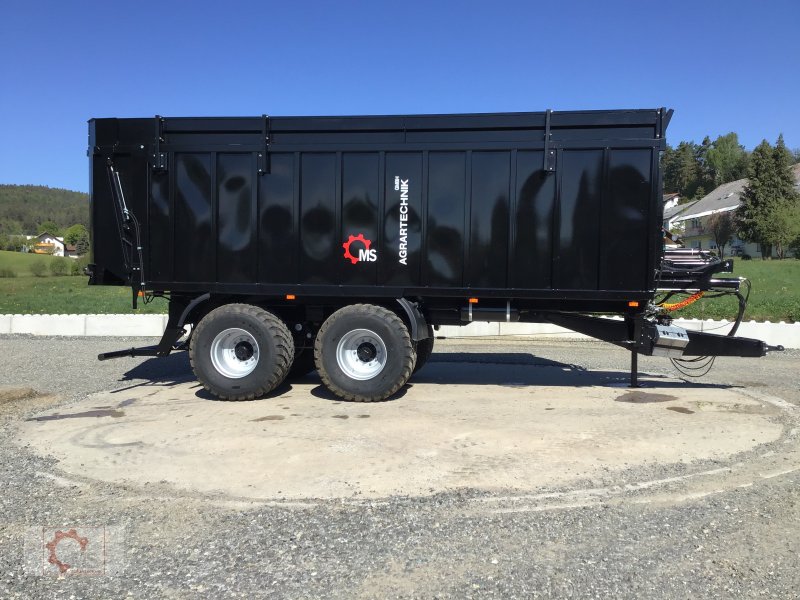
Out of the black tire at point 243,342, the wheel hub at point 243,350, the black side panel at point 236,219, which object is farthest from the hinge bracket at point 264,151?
the wheel hub at point 243,350

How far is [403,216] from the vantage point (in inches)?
305

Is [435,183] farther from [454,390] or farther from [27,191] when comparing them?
[27,191]

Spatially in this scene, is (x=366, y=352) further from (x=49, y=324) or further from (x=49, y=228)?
(x=49, y=228)

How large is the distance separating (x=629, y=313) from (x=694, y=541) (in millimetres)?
4415

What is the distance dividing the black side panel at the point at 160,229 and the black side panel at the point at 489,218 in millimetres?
3948

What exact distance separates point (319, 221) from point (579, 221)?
323cm

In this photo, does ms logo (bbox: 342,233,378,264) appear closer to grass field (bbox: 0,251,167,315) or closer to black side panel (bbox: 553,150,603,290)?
black side panel (bbox: 553,150,603,290)

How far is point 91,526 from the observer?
13.7 feet

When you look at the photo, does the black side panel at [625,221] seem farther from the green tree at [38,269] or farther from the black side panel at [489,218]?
the green tree at [38,269]

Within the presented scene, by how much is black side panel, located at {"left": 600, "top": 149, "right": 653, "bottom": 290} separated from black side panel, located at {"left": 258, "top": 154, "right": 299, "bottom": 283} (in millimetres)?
3876

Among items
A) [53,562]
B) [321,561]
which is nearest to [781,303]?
[321,561]

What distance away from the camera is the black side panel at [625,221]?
7383 mm

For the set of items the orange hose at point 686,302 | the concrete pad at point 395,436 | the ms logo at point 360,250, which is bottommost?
the concrete pad at point 395,436

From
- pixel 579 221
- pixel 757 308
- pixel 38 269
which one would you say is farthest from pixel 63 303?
pixel 38 269
